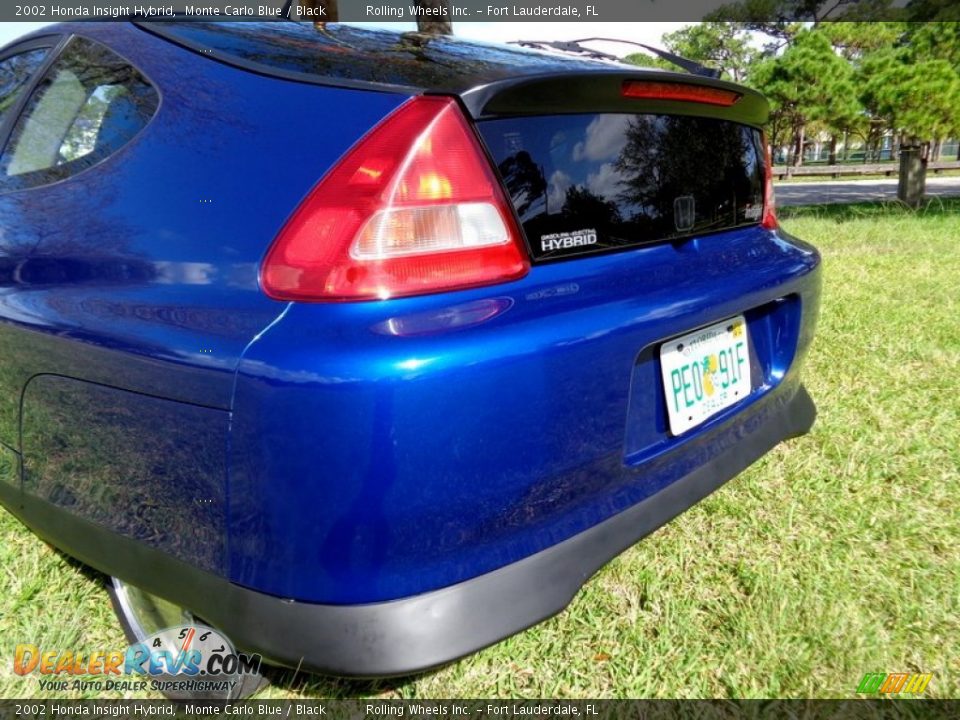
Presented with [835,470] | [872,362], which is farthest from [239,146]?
[872,362]

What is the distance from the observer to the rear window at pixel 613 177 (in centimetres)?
116

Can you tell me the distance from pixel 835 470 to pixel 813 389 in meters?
0.68

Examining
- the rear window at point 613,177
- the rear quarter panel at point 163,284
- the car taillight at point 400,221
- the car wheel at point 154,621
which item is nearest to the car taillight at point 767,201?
the rear window at point 613,177

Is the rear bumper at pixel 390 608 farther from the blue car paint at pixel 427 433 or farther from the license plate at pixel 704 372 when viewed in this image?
the license plate at pixel 704 372

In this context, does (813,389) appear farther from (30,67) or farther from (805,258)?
(30,67)

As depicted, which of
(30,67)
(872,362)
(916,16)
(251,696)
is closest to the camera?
(251,696)

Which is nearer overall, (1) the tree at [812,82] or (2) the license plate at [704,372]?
(2) the license plate at [704,372]

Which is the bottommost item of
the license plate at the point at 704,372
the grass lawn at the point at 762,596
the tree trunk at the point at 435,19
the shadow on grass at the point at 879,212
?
the grass lawn at the point at 762,596

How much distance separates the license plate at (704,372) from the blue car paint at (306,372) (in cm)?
4

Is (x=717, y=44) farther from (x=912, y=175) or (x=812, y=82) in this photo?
(x=912, y=175)

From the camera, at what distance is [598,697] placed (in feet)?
4.71

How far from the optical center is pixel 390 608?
1018mm

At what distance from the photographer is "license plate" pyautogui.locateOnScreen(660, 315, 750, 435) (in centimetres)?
136

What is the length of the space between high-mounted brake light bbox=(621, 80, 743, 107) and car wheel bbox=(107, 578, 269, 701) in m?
1.43
